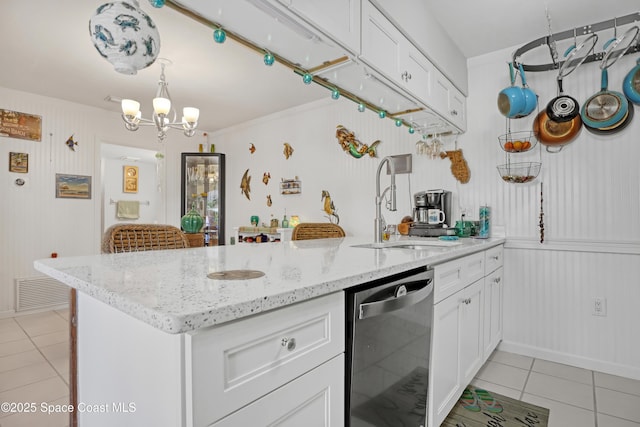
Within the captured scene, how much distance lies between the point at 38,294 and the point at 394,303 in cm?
456

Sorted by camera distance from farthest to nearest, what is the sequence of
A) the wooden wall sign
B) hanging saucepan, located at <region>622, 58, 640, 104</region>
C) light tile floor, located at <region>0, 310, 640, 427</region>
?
the wooden wall sign, hanging saucepan, located at <region>622, 58, 640, 104</region>, light tile floor, located at <region>0, 310, 640, 427</region>

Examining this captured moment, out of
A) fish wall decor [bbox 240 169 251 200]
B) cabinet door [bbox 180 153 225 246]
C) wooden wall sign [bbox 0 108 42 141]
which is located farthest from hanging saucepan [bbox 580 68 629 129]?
wooden wall sign [bbox 0 108 42 141]

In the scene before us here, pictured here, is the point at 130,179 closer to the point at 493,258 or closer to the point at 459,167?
the point at 459,167

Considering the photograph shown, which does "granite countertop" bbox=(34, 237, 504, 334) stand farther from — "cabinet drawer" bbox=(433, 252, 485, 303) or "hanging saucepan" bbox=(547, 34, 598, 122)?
"hanging saucepan" bbox=(547, 34, 598, 122)

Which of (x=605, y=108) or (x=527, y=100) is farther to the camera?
(x=527, y=100)

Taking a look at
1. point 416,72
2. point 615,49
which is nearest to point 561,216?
point 615,49

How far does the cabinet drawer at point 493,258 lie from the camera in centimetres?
221

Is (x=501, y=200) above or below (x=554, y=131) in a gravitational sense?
below

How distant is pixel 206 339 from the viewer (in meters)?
0.59

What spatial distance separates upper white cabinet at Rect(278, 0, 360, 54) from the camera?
1.32 meters

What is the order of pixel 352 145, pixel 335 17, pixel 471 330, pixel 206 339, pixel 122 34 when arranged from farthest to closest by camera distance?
pixel 352 145
pixel 471 330
pixel 335 17
pixel 122 34
pixel 206 339

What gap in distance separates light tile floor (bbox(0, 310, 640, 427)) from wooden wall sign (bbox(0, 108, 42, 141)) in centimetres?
229

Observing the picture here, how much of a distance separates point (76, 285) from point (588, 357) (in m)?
3.08

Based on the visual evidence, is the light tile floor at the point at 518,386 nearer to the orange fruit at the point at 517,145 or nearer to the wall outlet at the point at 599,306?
the wall outlet at the point at 599,306
